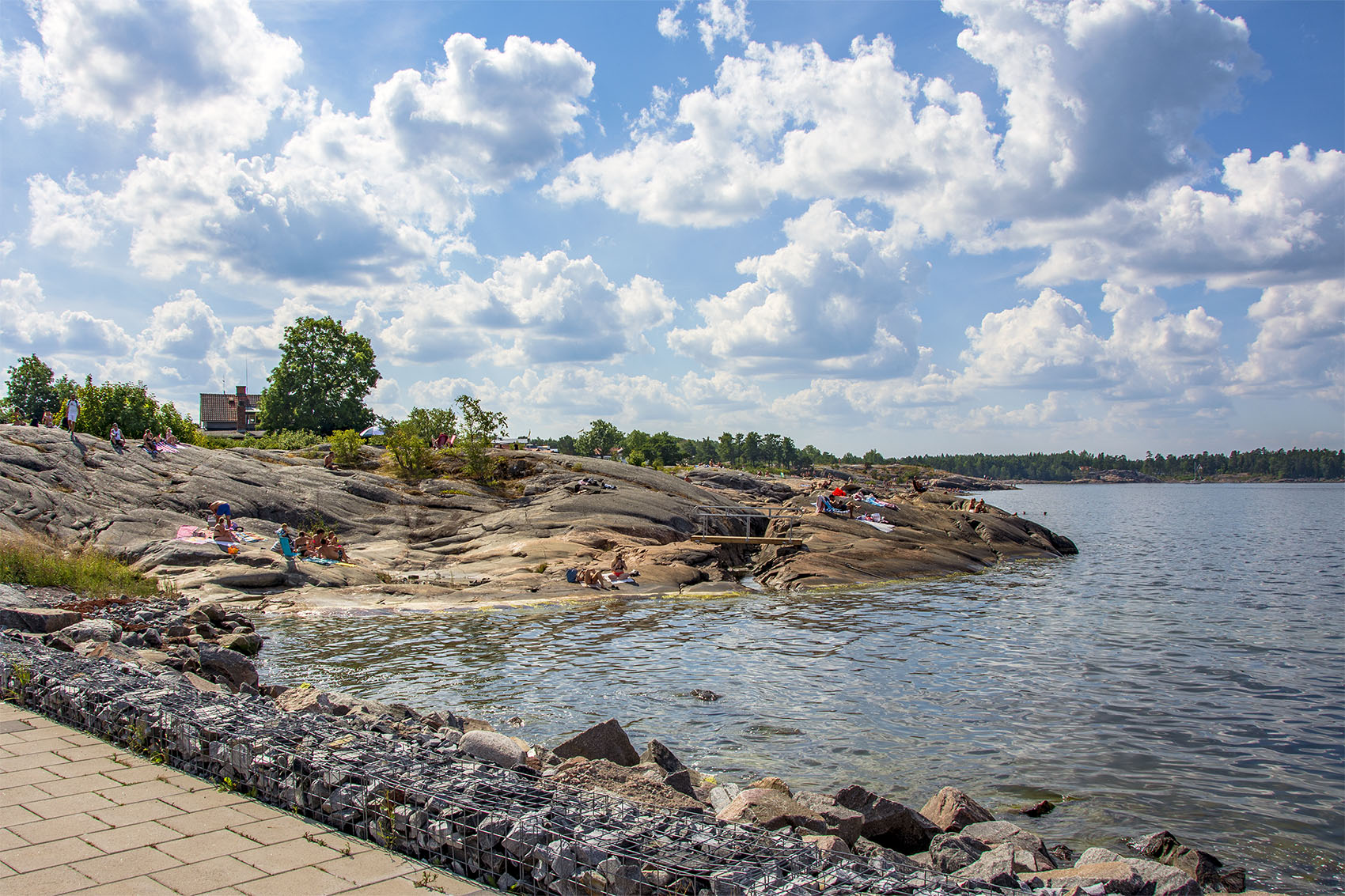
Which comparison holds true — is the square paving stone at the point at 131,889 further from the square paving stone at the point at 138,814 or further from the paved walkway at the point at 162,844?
the square paving stone at the point at 138,814

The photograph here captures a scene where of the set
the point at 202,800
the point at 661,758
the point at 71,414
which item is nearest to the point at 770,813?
the point at 661,758

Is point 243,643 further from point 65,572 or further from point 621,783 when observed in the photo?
point 621,783

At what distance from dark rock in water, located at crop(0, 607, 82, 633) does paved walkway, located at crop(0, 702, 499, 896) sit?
24.5 ft

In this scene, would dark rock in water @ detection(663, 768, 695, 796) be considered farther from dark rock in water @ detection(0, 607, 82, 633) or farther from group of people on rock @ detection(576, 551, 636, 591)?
group of people on rock @ detection(576, 551, 636, 591)

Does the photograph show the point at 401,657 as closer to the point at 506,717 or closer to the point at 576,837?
the point at 506,717

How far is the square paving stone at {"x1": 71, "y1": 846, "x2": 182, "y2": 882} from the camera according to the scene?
5115 millimetres

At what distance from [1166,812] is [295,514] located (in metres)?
35.6

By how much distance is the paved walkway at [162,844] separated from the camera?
500 centimetres

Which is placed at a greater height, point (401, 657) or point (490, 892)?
point (490, 892)

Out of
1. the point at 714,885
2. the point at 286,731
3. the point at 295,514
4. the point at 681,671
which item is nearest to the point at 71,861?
the point at 286,731

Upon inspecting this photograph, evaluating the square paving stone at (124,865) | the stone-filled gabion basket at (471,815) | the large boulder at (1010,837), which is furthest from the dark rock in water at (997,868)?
the square paving stone at (124,865)

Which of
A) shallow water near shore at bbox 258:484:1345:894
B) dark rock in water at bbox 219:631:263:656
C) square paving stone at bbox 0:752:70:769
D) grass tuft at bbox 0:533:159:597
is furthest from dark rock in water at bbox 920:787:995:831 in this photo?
grass tuft at bbox 0:533:159:597

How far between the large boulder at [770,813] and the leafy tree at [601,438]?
368 ft

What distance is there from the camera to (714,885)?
4.84 meters
